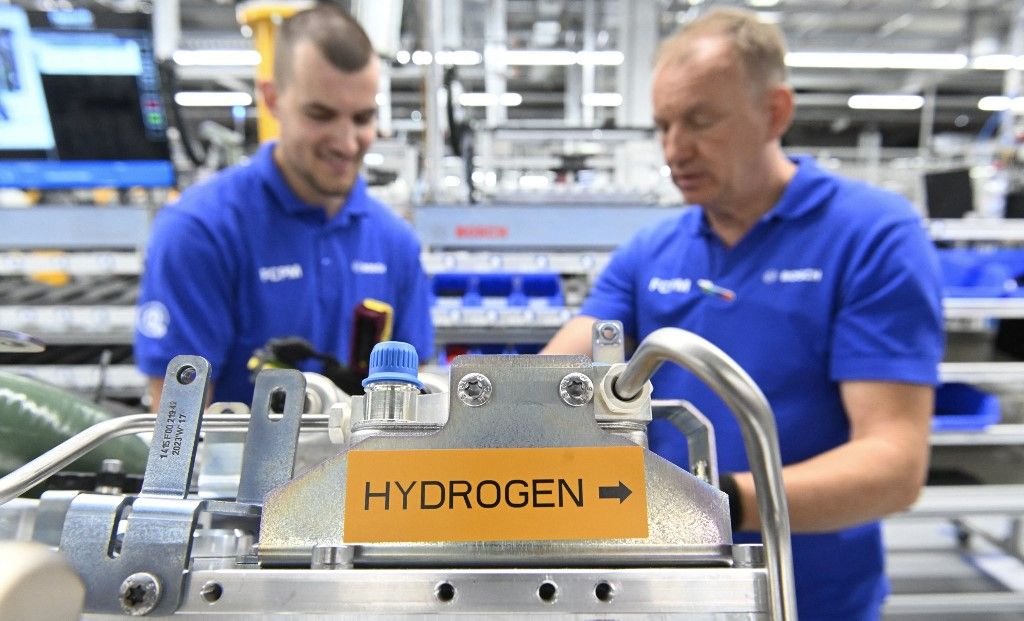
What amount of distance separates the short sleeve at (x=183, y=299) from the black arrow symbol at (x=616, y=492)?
125 cm

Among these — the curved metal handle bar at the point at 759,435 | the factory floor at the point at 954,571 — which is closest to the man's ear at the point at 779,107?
the curved metal handle bar at the point at 759,435

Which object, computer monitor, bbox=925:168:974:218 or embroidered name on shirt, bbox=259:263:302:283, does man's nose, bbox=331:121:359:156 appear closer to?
embroidered name on shirt, bbox=259:263:302:283

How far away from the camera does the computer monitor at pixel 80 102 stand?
7.14 feet

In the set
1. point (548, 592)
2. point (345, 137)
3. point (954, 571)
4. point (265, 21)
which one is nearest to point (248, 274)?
point (345, 137)

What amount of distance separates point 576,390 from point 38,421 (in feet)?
1.63

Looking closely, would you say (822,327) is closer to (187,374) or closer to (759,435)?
(759,435)

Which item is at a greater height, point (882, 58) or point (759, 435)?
point (882, 58)

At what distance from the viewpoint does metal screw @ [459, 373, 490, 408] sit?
0.41 metres

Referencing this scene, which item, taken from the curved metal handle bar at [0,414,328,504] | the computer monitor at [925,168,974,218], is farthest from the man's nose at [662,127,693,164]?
the computer monitor at [925,168,974,218]

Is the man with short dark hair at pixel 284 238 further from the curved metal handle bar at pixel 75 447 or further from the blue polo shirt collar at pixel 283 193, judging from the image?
the curved metal handle bar at pixel 75 447

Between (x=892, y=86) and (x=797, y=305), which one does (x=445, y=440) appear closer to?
(x=797, y=305)

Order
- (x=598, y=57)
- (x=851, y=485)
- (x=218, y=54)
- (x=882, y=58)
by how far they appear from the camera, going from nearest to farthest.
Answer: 1. (x=851, y=485)
2. (x=218, y=54)
3. (x=598, y=57)
4. (x=882, y=58)

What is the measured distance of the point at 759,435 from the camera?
0.37 metres

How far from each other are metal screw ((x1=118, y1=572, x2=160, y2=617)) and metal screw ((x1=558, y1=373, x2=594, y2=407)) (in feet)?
0.82
